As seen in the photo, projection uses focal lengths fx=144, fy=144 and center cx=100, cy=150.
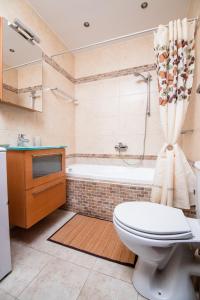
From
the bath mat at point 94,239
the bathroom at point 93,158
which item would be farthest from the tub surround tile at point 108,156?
the bath mat at point 94,239

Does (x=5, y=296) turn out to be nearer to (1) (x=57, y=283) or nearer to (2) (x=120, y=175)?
(1) (x=57, y=283)

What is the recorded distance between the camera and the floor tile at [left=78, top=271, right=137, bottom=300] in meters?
0.81

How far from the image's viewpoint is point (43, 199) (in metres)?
1.30

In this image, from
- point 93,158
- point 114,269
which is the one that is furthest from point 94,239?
point 93,158

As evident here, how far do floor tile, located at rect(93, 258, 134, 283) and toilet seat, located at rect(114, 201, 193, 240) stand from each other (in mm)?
422

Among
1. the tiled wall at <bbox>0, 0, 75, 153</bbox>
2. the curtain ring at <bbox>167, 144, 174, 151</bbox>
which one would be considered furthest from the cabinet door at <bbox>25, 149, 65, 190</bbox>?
the curtain ring at <bbox>167, 144, 174, 151</bbox>

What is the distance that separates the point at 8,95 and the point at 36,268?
4.68ft

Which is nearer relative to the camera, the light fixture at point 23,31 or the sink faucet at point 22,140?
the light fixture at point 23,31

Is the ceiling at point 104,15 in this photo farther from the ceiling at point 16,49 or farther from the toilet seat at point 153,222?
the toilet seat at point 153,222

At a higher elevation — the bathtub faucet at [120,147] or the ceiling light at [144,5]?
the ceiling light at [144,5]

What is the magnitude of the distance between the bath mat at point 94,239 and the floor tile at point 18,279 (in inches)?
11.5

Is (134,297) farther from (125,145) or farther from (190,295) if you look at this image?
(125,145)

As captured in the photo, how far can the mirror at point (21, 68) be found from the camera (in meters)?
1.32

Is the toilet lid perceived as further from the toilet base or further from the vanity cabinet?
the vanity cabinet
